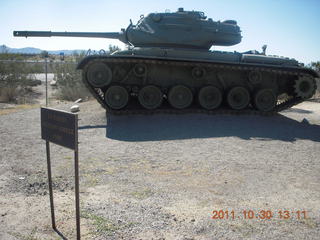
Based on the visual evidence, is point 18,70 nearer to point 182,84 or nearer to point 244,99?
point 182,84

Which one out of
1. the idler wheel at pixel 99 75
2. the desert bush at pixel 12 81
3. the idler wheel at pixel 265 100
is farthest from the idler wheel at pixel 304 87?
the desert bush at pixel 12 81

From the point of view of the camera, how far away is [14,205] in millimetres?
4453

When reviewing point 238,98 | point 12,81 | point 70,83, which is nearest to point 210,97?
point 238,98

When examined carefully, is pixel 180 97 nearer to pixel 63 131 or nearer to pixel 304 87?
pixel 304 87

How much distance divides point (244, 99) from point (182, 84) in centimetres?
214

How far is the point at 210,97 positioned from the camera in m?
11.1

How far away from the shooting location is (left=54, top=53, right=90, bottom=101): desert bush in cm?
1762

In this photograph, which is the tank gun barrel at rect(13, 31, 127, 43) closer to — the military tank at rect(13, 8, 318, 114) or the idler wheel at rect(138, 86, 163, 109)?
the military tank at rect(13, 8, 318, 114)

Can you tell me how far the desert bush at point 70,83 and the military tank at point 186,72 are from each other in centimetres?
621

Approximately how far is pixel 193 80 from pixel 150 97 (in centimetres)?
157

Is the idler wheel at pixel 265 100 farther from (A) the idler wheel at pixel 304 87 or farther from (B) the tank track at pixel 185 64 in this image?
(A) the idler wheel at pixel 304 87

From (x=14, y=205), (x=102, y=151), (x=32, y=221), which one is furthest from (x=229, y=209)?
(x=102, y=151)

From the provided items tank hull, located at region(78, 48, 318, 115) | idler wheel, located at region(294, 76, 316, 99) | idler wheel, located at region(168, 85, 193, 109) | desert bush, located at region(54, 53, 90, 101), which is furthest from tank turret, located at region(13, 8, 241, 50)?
desert bush, located at region(54, 53, 90, 101)
